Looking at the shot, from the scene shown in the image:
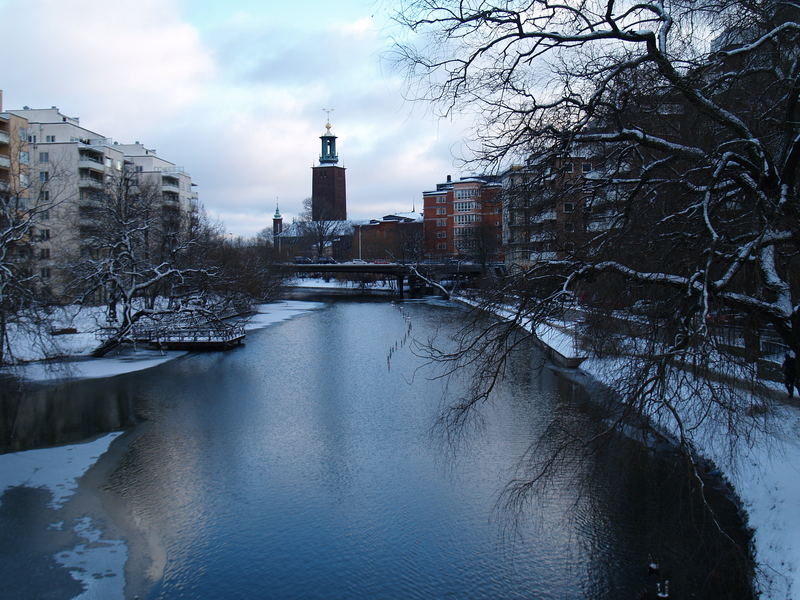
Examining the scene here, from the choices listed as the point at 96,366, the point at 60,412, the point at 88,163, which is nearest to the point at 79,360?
the point at 96,366

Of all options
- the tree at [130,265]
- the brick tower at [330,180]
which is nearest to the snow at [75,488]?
the tree at [130,265]

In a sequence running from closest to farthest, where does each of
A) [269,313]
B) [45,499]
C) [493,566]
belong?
[493,566] → [45,499] → [269,313]

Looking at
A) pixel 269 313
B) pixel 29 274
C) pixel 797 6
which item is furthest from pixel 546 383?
pixel 269 313

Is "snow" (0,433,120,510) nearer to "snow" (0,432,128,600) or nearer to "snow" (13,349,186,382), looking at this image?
"snow" (0,432,128,600)

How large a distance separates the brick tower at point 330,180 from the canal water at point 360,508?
358ft

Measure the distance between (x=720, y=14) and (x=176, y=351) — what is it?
2543 cm

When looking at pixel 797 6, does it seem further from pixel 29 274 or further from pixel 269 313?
pixel 269 313

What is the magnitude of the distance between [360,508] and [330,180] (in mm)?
118909

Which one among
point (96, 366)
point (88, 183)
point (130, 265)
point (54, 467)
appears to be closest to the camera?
point (54, 467)

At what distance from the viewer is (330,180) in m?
126

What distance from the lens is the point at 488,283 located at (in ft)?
32.2

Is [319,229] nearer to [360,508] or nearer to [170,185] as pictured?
[170,185]

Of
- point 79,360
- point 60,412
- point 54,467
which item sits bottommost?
point 54,467

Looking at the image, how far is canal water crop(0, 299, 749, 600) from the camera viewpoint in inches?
336
